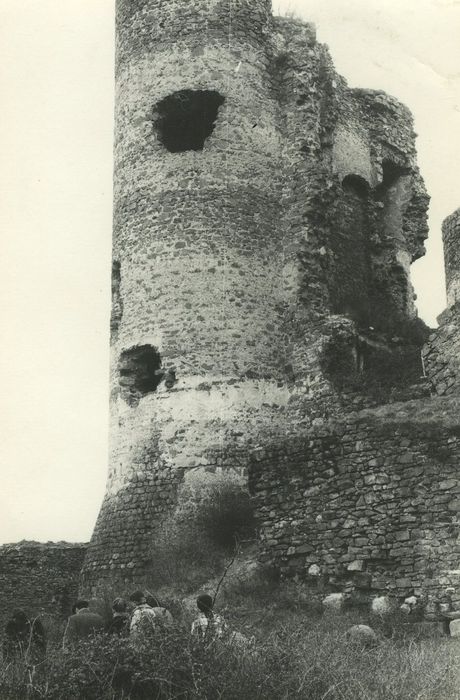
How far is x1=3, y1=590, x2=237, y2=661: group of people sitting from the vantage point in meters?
8.47

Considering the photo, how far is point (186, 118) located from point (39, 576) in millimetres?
7993

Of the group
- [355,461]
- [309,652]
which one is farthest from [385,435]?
[309,652]

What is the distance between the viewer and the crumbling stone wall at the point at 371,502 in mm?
11016

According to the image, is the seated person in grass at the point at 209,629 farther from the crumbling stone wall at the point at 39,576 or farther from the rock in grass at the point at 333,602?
the crumbling stone wall at the point at 39,576

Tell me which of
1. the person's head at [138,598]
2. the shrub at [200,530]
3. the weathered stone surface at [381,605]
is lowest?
the weathered stone surface at [381,605]

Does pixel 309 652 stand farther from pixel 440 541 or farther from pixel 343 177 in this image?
pixel 343 177

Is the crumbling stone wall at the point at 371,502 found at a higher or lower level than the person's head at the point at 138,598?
higher

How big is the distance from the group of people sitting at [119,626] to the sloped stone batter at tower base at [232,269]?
496 cm

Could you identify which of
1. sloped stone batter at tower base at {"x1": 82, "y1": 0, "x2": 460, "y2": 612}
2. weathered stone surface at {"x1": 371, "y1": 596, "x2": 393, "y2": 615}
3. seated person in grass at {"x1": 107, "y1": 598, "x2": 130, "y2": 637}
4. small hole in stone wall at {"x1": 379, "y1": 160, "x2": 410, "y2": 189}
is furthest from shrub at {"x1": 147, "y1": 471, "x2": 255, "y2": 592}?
small hole in stone wall at {"x1": 379, "y1": 160, "x2": 410, "y2": 189}

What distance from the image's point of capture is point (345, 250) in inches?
769

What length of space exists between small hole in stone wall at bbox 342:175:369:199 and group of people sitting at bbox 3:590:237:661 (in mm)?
11222

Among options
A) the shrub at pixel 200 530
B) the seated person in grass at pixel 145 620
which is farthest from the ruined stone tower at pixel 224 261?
the seated person in grass at pixel 145 620

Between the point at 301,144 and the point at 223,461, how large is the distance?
225 inches

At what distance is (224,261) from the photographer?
17.5 m
